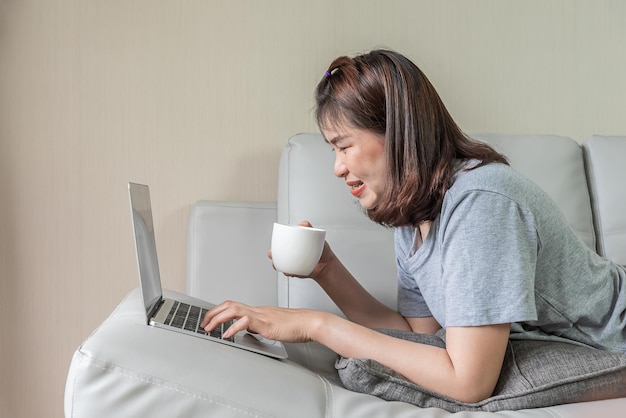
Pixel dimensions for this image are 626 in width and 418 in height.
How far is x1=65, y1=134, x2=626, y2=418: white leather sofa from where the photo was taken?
2.66 feet

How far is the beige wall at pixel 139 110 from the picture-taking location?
5.49ft

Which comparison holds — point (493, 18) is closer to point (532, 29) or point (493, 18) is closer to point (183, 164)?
point (532, 29)

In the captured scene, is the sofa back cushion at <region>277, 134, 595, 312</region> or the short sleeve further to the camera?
the sofa back cushion at <region>277, 134, 595, 312</region>

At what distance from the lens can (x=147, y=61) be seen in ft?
5.61

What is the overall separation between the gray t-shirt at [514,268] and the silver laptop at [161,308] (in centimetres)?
29

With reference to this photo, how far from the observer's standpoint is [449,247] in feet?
3.08

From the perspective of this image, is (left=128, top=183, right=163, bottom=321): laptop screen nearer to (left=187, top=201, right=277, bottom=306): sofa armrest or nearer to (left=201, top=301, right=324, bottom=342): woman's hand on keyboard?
(left=201, top=301, right=324, bottom=342): woman's hand on keyboard

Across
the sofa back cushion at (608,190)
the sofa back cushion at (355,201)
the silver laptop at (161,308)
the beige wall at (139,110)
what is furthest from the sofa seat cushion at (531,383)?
the beige wall at (139,110)

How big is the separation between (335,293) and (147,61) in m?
0.85

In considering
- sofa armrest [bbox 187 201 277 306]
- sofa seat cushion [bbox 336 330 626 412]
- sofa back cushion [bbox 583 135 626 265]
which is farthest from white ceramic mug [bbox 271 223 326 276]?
sofa back cushion [bbox 583 135 626 265]

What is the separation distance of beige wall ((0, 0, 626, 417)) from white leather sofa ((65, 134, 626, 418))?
0.13 m

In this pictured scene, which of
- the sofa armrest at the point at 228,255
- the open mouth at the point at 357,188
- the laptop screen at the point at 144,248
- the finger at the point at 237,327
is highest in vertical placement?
the open mouth at the point at 357,188

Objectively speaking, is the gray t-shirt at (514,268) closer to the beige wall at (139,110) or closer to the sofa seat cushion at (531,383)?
the sofa seat cushion at (531,383)

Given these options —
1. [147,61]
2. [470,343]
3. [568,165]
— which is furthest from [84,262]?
[568,165]
